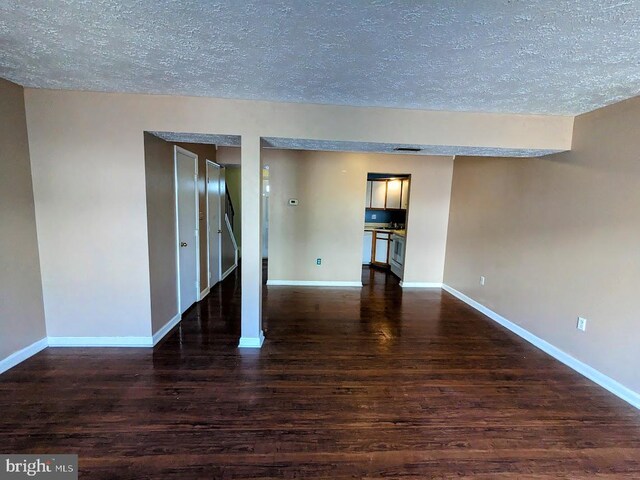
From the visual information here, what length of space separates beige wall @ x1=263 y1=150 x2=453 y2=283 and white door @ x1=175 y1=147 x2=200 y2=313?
4.68 feet

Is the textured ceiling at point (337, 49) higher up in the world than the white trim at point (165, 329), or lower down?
higher up

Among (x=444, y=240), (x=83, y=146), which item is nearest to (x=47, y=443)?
(x=83, y=146)

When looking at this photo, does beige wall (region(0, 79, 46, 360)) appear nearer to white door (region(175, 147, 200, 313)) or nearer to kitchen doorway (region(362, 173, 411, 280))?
white door (region(175, 147, 200, 313))

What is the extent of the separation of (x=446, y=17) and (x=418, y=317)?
10.9ft

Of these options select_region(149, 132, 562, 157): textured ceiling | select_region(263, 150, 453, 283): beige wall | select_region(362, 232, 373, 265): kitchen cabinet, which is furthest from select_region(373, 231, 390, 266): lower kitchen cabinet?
select_region(149, 132, 562, 157): textured ceiling

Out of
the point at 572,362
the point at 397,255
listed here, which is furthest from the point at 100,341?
the point at 397,255

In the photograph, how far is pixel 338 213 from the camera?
5.18 meters

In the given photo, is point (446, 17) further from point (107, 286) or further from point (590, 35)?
point (107, 286)

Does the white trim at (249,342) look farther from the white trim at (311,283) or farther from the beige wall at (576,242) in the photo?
the beige wall at (576,242)

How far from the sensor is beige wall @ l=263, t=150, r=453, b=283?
5.03 meters

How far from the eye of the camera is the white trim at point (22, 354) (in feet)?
7.91

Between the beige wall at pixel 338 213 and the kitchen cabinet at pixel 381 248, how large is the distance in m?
1.25

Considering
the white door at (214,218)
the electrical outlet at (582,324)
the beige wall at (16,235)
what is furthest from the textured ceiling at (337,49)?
the white door at (214,218)

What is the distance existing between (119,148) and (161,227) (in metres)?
0.80
